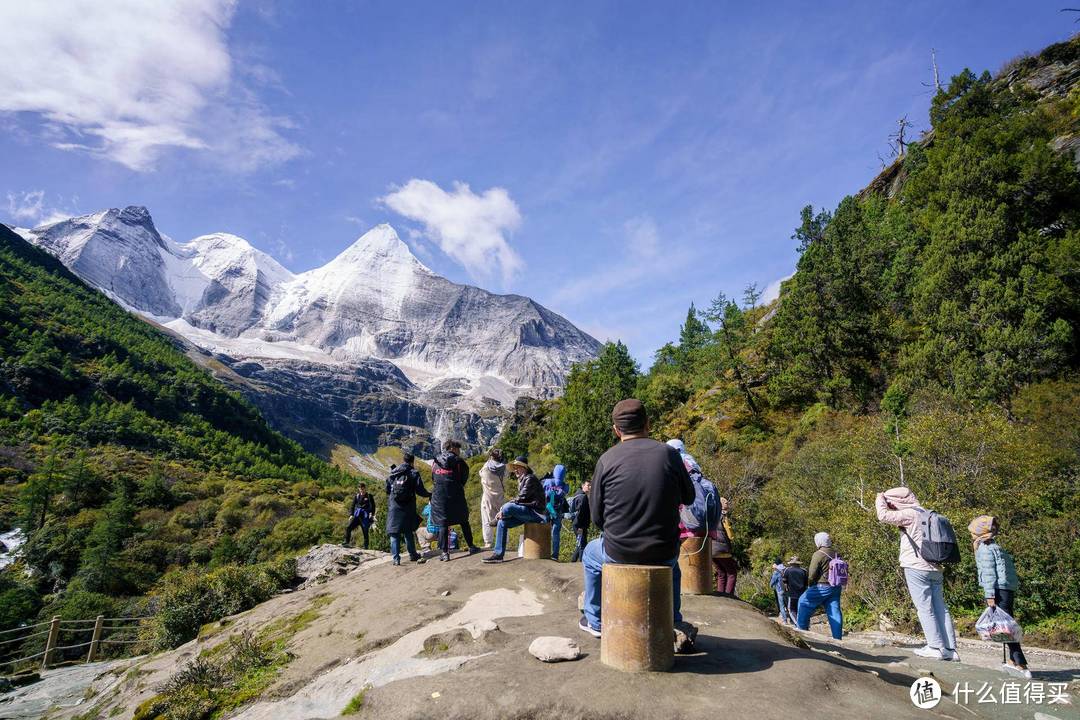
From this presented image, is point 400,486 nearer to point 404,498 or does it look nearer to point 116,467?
point 404,498

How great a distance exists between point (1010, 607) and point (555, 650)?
5936 millimetres

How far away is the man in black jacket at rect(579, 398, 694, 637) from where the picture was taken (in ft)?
13.9

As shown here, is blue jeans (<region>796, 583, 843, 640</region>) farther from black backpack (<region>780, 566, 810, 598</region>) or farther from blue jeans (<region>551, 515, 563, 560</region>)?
blue jeans (<region>551, 515, 563, 560</region>)

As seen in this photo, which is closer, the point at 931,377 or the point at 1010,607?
the point at 1010,607

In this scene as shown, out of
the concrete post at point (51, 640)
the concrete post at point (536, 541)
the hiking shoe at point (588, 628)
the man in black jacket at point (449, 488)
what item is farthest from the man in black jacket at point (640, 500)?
the concrete post at point (51, 640)

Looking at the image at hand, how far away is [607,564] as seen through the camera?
4473 millimetres

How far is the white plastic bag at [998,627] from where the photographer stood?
235 inches

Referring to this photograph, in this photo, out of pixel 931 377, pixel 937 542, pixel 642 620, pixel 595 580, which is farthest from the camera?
pixel 931 377

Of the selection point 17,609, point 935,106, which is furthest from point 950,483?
point 17,609

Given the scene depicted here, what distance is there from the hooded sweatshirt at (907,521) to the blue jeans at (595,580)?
3.25 meters

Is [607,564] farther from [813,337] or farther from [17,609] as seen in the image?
[17,609]

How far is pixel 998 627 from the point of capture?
600 cm

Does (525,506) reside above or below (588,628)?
above

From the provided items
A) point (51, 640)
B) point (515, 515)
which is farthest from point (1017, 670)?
point (51, 640)
